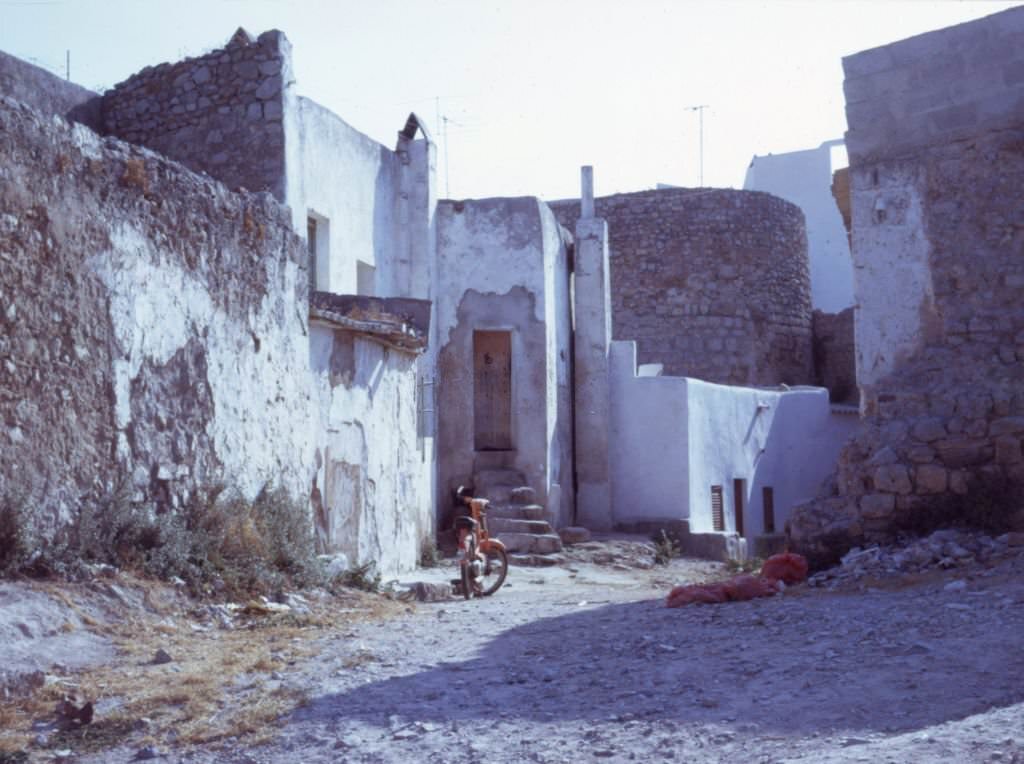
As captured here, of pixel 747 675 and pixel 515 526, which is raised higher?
pixel 515 526

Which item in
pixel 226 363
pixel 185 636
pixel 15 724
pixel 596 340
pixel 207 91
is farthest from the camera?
pixel 596 340

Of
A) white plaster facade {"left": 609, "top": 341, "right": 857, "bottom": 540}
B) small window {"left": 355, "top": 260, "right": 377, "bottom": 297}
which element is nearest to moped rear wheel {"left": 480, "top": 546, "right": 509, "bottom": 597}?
small window {"left": 355, "top": 260, "right": 377, "bottom": 297}

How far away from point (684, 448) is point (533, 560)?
4.49 meters

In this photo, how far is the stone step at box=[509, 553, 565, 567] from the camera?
50.0 feet

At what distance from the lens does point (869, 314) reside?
33.7 ft

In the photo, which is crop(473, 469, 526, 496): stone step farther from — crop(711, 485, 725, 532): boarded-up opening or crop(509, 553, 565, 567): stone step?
crop(711, 485, 725, 532): boarded-up opening

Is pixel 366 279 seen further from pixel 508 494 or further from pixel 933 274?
pixel 933 274

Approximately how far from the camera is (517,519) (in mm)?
16688

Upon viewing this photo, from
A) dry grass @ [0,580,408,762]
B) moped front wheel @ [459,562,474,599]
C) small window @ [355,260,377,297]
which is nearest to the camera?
dry grass @ [0,580,408,762]

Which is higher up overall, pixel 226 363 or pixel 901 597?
pixel 226 363

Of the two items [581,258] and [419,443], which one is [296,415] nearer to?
[419,443]

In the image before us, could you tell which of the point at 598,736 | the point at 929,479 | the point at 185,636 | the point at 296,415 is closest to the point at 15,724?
the point at 185,636

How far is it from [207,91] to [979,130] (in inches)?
316

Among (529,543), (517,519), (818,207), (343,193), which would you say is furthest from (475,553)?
(818,207)
